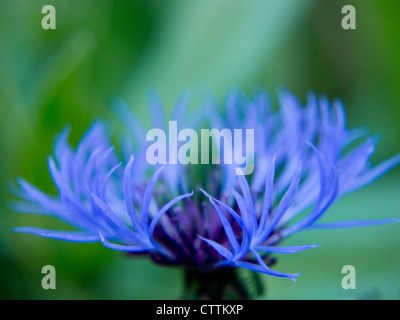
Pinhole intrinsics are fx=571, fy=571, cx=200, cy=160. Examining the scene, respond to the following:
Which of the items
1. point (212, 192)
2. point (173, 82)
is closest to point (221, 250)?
point (212, 192)

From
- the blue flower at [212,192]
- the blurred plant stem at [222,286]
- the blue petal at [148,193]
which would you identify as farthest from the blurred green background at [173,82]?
the blue petal at [148,193]

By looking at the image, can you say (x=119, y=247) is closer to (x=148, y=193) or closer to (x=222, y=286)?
(x=148, y=193)

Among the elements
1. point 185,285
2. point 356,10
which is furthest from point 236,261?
point 356,10

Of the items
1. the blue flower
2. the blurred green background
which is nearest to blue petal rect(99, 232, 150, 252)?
the blue flower

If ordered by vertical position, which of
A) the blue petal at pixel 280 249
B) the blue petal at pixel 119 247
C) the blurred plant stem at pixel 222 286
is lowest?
the blurred plant stem at pixel 222 286

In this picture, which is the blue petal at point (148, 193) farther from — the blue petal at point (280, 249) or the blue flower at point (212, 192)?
the blue petal at point (280, 249)

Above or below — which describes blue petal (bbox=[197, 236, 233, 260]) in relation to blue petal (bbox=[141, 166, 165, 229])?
below

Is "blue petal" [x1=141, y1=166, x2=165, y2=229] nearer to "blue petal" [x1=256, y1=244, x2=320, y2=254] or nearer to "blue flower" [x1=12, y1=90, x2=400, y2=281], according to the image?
"blue flower" [x1=12, y1=90, x2=400, y2=281]
